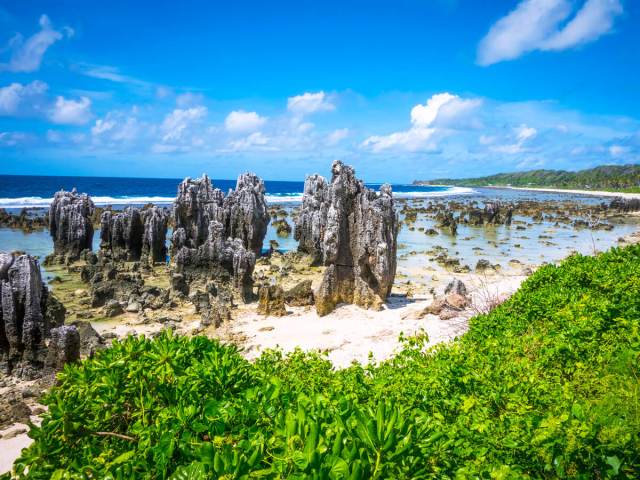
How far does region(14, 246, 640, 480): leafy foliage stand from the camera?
97.4 inches

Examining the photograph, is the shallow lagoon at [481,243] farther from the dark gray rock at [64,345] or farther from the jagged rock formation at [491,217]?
the dark gray rock at [64,345]

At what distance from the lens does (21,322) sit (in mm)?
10234

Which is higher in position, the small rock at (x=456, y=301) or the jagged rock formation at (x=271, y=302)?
the small rock at (x=456, y=301)

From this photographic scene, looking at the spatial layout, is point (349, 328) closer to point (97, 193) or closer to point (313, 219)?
point (313, 219)

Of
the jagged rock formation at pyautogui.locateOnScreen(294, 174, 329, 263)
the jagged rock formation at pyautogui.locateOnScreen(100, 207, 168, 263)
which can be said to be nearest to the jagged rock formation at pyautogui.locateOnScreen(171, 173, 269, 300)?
the jagged rock formation at pyautogui.locateOnScreen(100, 207, 168, 263)

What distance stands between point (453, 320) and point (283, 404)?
8.90m

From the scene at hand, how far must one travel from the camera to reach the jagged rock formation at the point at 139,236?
23641mm

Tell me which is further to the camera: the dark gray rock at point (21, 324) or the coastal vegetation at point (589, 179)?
the coastal vegetation at point (589, 179)

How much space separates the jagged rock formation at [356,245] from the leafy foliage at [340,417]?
804 centimetres

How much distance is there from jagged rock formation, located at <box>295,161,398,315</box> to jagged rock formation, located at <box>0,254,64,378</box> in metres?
7.61

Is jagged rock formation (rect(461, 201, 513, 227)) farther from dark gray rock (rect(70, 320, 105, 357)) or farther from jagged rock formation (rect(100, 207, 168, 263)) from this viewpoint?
dark gray rock (rect(70, 320, 105, 357))

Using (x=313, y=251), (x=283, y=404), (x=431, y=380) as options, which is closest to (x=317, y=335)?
(x=431, y=380)

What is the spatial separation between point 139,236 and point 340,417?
2422 centimetres

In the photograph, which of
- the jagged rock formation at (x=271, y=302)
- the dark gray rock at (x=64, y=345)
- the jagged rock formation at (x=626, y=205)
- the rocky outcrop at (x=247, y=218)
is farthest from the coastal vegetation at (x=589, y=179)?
the dark gray rock at (x=64, y=345)
